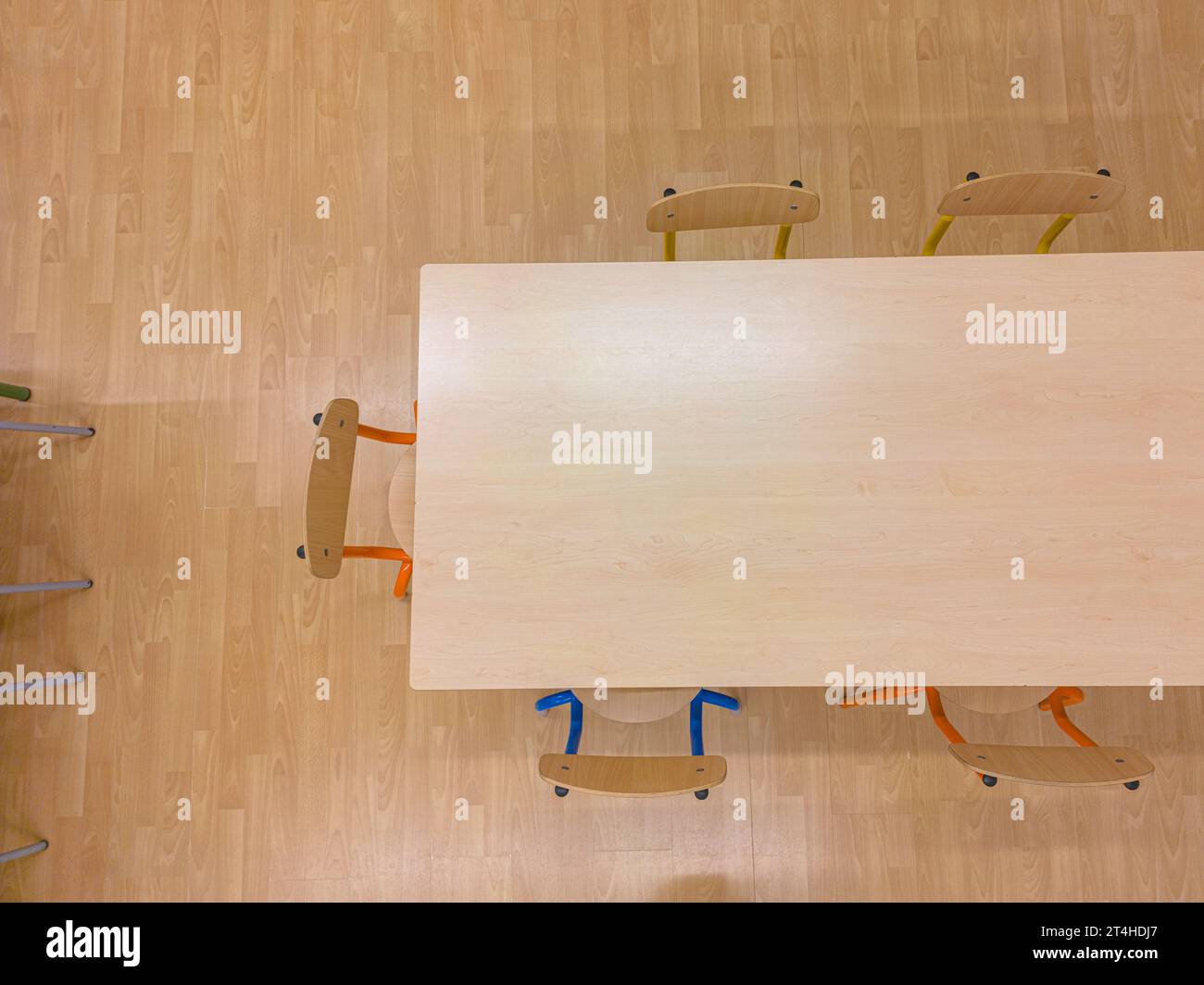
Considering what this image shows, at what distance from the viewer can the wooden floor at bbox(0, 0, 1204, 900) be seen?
216 centimetres

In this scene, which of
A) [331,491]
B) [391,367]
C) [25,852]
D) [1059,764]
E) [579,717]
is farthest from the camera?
[391,367]

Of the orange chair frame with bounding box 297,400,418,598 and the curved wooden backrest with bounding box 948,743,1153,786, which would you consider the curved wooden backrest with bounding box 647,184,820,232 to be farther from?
the curved wooden backrest with bounding box 948,743,1153,786

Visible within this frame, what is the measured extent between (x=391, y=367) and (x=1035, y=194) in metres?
1.73

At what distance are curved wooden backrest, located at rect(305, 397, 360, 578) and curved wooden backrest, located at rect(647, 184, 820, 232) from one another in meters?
0.79

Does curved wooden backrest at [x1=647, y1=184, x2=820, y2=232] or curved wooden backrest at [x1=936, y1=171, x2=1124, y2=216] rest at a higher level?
curved wooden backrest at [x1=936, y1=171, x2=1124, y2=216]

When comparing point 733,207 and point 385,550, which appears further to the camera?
point 385,550

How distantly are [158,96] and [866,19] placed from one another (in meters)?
2.24

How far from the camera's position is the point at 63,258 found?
2402mm

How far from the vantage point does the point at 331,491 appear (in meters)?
1.62

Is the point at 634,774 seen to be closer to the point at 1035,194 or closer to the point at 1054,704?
the point at 1054,704

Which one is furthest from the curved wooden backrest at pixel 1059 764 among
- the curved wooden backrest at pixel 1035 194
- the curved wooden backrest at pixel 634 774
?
the curved wooden backrest at pixel 1035 194

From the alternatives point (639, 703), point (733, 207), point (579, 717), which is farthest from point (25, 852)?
point (733, 207)

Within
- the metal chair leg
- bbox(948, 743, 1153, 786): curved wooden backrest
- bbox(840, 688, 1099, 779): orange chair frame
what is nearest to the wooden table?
bbox(948, 743, 1153, 786): curved wooden backrest

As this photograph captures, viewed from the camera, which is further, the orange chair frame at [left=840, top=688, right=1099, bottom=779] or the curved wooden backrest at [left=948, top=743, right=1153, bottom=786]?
the orange chair frame at [left=840, top=688, right=1099, bottom=779]
